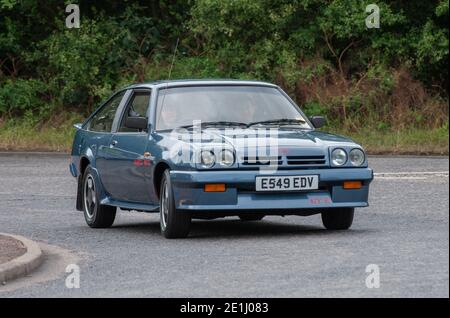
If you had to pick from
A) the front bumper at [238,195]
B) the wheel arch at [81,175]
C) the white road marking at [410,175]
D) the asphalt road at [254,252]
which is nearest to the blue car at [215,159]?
the front bumper at [238,195]

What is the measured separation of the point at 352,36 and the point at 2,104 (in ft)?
28.6

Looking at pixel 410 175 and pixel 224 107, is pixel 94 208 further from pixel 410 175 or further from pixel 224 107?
pixel 410 175

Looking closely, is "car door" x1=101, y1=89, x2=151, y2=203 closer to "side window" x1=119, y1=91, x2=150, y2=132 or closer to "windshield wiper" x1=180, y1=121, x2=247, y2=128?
"side window" x1=119, y1=91, x2=150, y2=132

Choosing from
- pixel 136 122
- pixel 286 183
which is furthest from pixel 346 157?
pixel 136 122

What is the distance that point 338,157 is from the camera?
13.7 metres

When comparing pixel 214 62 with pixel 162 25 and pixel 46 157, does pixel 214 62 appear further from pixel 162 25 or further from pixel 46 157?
pixel 46 157

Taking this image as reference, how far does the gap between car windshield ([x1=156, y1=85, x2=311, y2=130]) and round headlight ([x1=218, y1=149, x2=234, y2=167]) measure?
105 centimetres

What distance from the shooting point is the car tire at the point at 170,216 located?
13.5 m

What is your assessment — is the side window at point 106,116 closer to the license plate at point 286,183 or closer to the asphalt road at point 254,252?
the asphalt road at point 254,252

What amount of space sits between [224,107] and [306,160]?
55.8 inches

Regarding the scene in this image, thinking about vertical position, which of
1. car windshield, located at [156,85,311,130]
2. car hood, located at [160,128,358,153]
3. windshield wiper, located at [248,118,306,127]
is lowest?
car hood, located at [160,128,358,153]

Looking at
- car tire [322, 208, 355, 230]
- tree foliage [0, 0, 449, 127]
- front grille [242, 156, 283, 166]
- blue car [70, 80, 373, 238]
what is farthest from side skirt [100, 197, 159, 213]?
tree foliage [0, 0, 449, 127]

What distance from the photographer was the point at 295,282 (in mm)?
10125

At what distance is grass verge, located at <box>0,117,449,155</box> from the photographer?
1152 inches
